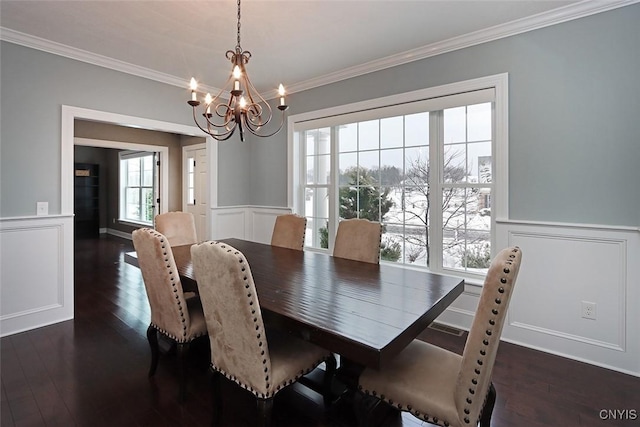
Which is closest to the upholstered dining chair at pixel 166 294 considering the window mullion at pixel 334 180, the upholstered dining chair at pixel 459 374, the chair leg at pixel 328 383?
the chair leg at pixel 328 383

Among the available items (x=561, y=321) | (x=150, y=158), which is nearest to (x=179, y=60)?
(x=561, y=321)

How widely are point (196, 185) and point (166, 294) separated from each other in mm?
4796

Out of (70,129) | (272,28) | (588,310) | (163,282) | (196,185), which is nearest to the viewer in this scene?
(163,282)

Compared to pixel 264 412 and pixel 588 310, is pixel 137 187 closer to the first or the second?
pixel 264 412

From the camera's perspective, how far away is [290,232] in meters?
3.15

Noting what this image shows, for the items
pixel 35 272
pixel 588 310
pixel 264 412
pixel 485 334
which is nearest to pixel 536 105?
pixel 588 310

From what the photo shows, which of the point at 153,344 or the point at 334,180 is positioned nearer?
the point at 153,344

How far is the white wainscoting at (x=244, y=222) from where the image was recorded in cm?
449

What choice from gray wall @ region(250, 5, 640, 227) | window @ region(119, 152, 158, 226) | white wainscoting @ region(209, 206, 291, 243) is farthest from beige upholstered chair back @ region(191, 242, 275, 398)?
window @ region(119, 152, 158, 226)

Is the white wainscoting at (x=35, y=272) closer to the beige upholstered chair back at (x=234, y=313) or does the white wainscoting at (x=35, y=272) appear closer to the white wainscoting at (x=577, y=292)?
the beige upholstered chair back at (x=234, y=313)

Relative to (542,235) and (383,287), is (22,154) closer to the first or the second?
(383,287)

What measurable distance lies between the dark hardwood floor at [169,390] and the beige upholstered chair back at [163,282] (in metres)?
0.45

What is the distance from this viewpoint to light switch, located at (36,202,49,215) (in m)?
2.98

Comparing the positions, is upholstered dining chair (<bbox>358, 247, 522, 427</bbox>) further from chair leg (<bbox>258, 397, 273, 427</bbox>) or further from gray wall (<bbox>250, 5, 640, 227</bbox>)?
gray wall (<bbox>250, 5, 640, 227</bbox>)
